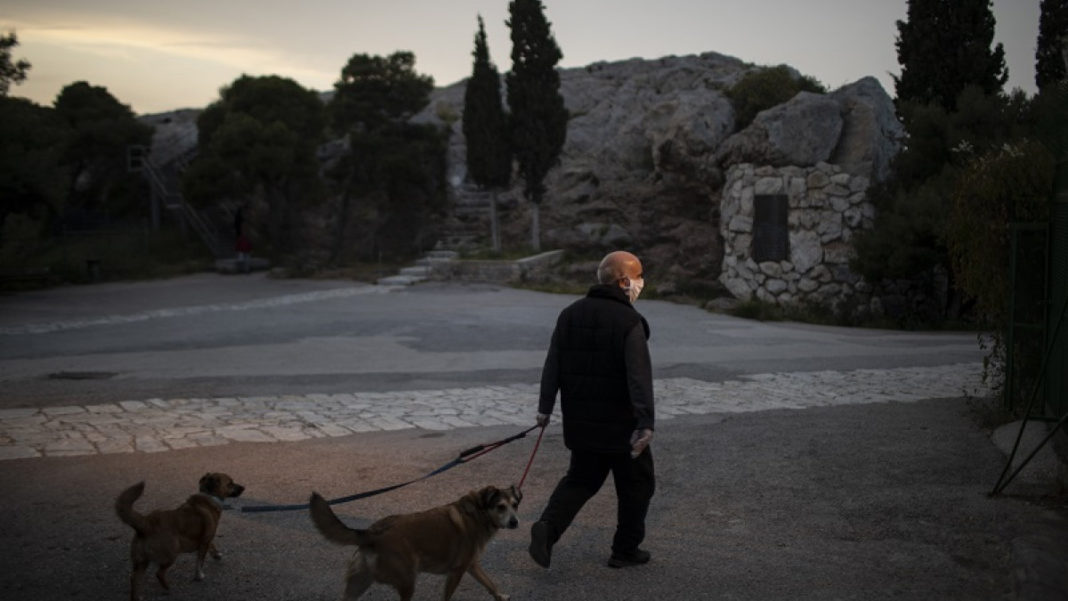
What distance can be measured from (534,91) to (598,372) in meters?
22.1

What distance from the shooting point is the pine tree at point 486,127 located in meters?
26.8

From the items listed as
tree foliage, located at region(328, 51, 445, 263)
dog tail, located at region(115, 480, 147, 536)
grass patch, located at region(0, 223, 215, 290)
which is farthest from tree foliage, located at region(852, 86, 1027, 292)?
grass patch, located at region(0, 223, 215, 290)

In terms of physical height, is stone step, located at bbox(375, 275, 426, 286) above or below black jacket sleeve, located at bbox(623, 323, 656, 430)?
below

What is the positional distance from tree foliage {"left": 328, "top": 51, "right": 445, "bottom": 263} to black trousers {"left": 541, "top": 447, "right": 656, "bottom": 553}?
82.5 feet

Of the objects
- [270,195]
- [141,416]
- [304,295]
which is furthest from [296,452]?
[270,195]

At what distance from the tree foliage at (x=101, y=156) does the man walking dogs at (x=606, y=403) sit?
109ft

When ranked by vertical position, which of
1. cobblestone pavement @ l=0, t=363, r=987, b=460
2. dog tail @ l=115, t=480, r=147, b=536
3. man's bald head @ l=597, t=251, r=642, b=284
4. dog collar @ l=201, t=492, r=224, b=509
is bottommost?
cobblestone pavement @ l=0, t=363, r=987, b=460

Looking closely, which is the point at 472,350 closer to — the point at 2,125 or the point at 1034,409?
the point at 1034,409

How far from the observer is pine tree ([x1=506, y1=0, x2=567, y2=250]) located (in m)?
26.2

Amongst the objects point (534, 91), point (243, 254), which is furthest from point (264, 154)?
point (534, 91)

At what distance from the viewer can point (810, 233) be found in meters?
20.6

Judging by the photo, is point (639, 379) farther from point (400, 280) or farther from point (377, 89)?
point (377, 89)

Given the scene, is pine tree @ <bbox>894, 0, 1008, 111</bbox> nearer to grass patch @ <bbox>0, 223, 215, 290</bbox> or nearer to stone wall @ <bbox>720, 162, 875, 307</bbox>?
stone wall @ <bbox>720, 162, 875, 307</bbox>

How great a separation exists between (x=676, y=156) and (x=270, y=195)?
14.3m
